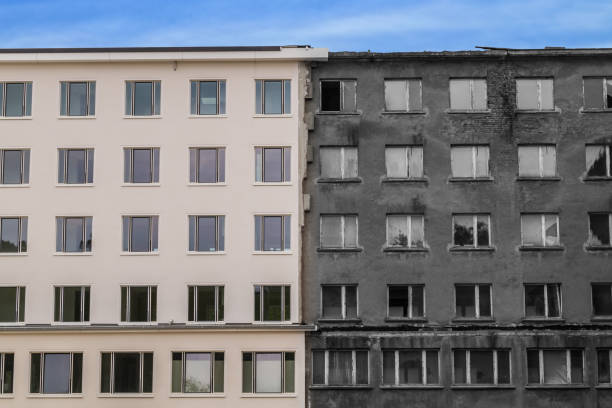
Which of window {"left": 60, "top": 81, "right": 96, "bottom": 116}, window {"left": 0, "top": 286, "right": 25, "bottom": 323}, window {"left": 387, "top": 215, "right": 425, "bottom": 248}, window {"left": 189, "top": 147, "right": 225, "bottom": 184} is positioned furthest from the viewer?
window {"left": 60, "top": 81, "right": 96, "bottom": 116}

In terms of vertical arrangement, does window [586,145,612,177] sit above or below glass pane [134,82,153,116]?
below

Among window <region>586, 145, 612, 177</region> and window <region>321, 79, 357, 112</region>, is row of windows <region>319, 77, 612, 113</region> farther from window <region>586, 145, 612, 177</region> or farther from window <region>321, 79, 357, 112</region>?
window <region>586, 145, 612, 177</region>

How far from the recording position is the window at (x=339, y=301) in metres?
49.9

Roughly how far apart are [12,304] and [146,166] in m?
9.71

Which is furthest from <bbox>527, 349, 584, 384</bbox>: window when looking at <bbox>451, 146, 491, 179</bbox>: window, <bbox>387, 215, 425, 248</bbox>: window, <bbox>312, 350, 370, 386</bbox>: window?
<bbox>451, 146, 491, 179</bbox>: window

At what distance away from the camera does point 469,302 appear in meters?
49.8

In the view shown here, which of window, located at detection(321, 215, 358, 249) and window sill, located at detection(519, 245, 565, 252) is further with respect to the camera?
window, located at detection(321, 215, 358, 249)

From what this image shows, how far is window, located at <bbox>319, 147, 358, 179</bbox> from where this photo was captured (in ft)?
167

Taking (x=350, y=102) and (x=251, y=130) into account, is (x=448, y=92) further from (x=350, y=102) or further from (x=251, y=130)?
(x=251, y=130)

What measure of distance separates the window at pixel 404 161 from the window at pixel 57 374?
1835 cm

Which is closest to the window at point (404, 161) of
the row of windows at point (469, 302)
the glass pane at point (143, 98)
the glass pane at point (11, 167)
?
the row of windows at point (469, 302)

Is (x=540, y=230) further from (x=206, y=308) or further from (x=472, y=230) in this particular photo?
(x=206, y=308)

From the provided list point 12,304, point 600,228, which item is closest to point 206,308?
point 12,304

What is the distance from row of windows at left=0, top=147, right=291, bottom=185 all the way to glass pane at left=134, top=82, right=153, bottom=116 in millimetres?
2088
